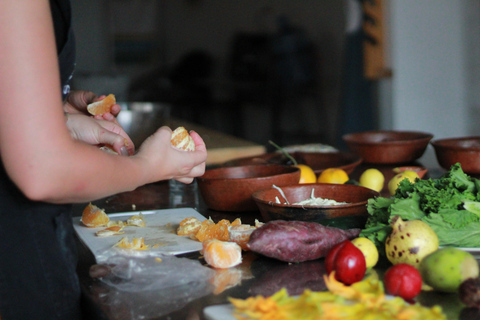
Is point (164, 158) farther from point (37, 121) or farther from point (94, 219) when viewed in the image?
point (94, 219)

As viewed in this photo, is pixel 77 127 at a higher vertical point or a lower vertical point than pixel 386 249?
higher

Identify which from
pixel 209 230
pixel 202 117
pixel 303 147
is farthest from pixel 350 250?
pixel 202 117

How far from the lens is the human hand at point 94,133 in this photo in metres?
1.42

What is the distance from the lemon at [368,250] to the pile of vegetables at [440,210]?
5 cm

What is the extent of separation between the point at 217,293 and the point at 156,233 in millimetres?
483

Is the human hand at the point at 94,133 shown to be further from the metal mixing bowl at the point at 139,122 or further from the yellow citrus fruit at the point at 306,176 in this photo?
the metal mixing bowl at the point at 139,122

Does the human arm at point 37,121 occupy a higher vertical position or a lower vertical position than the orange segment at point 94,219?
higher

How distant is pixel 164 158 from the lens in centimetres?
120

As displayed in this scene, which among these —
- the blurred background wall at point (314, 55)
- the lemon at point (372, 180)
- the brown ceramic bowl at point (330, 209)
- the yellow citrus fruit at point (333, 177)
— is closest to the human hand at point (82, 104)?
the brown ceramic bowl at point (330, 209)

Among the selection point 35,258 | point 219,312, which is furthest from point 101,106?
point 219,312

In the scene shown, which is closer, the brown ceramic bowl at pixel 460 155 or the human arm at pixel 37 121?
the human arm at pixel 37 121

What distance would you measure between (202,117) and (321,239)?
315 inches

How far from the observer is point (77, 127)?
1.48m

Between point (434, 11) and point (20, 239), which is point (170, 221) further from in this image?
point (434, 11)
